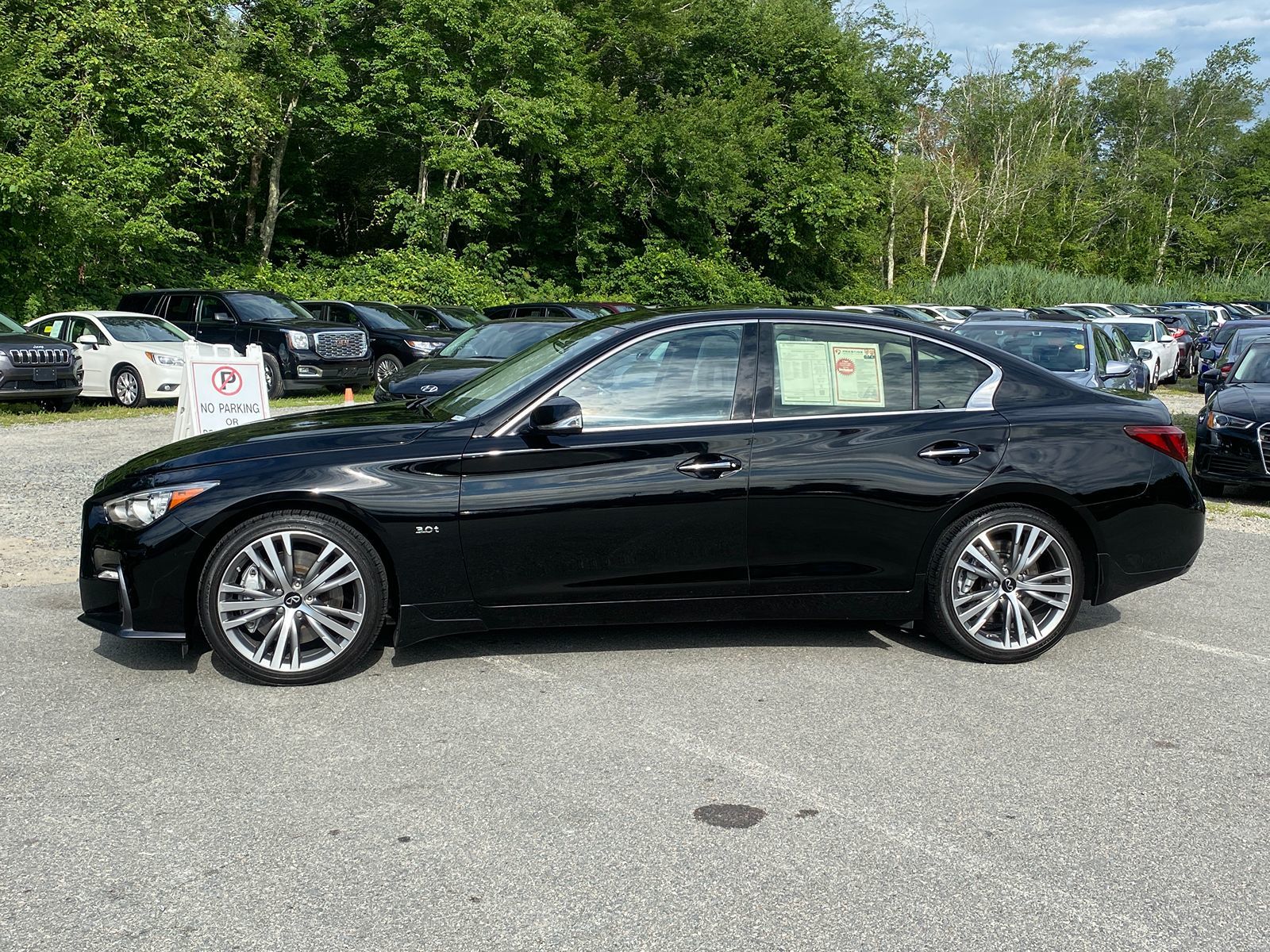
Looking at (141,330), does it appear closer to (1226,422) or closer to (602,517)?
(1226,422)

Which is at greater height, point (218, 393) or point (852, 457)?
point (218, 393)

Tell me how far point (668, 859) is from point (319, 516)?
2351 mm

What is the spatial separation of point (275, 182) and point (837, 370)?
32028mm

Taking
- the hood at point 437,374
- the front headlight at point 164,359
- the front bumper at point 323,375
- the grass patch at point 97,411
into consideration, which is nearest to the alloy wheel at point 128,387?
the grass patch at point 97,411

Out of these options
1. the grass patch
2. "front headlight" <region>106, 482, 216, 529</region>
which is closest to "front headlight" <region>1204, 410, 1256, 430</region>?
"front headlight" <region>106, 482, 216, 529</region>

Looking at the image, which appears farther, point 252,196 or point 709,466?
point 252,196

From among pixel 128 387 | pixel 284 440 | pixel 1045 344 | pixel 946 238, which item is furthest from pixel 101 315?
pixel 946 238

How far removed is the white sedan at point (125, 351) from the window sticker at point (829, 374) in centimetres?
1480

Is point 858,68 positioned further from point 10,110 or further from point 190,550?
point 190,550

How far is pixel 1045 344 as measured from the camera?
14.1 metres

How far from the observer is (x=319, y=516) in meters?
5.14

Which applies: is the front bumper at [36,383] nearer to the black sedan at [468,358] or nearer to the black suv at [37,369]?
the black suv at [37,369]

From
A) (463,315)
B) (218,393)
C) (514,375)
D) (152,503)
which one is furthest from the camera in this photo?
(463,315)

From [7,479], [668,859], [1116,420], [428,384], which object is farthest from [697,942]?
[428,384]
